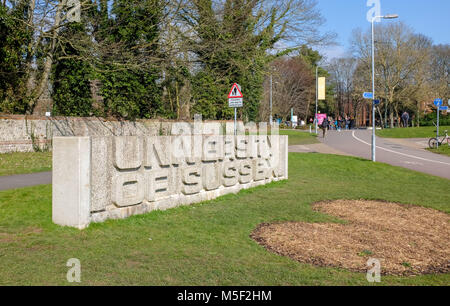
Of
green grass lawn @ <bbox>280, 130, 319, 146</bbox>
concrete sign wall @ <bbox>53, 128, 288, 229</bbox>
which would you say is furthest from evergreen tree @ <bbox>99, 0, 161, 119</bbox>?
green grass lawn @ <bbox>280, 130, 319, 146</bbox>

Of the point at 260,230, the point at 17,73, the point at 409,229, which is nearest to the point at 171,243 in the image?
the point at 260,230

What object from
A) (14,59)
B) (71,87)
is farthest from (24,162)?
(71,87)

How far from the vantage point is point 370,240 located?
21.7 ft

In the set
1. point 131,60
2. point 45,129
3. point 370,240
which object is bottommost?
point 370,240

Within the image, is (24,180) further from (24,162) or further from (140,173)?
(140,173)

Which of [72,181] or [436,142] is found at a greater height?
[436,142]

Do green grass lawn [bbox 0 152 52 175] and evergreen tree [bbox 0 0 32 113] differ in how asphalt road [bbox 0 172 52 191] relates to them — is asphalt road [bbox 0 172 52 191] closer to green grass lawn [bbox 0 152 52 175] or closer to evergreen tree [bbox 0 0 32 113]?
green grass lawn [bbox 0 152 52 175]

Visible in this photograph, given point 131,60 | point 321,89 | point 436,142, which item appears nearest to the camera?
point 131,60

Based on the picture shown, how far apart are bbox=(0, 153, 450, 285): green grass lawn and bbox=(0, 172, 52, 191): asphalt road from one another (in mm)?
1180

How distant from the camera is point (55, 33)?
16734mm

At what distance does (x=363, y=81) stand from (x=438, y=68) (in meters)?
21.5

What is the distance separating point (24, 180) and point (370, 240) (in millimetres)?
9130

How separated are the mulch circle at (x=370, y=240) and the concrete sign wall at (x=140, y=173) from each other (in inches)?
94.9

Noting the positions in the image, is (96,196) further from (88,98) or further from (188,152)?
(88,98)
